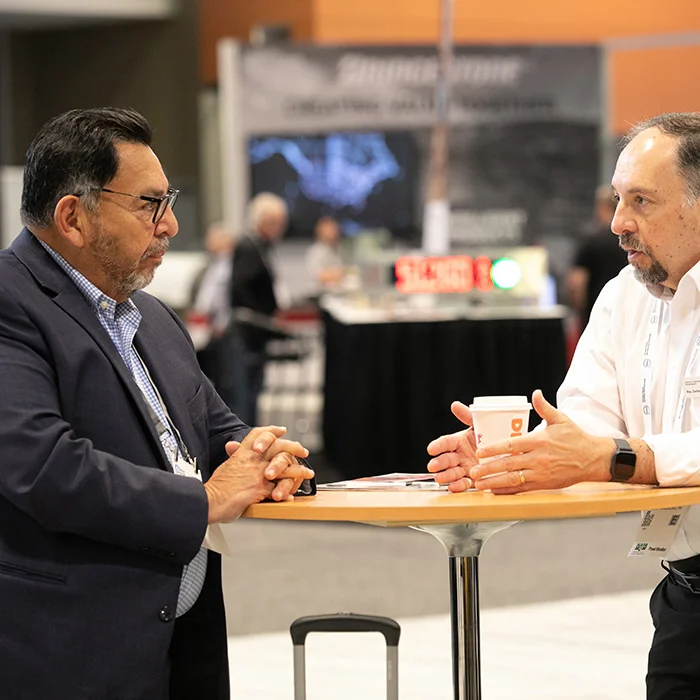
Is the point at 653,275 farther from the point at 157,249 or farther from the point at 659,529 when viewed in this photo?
the point at 157,249

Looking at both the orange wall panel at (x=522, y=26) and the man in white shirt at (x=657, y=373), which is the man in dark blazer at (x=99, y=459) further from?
the orange wall panel at (x=522, y=26)

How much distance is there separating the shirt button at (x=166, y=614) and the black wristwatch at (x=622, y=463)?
0.78 m

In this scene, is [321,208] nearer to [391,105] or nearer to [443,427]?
[391,105]

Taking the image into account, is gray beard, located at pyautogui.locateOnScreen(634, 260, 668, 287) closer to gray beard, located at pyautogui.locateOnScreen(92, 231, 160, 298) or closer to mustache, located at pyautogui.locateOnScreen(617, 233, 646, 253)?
mustache, located at pyautogui.locateOnScreen(617, 233, 646, 253)

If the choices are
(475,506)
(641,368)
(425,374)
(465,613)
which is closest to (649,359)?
(641,368)

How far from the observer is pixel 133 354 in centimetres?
244

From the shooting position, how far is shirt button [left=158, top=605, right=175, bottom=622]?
2.21 metres

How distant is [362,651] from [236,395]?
15.7 feet

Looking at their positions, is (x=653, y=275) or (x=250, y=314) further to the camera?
(x=250, y=314)

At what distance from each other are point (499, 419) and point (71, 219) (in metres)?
0.81

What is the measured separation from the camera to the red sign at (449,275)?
25.3 feet

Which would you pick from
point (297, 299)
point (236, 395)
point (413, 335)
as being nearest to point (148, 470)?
point (413, 335)

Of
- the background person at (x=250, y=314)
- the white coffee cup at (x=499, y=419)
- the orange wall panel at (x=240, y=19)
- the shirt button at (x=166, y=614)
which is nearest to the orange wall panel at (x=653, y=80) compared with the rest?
the orange wall panel at (x=240, y=19)

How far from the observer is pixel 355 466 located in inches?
293
